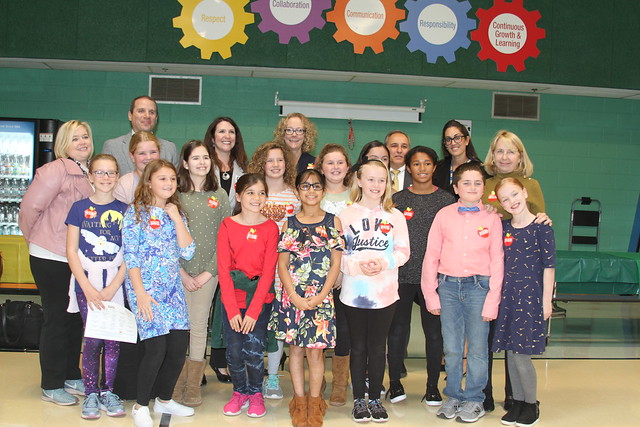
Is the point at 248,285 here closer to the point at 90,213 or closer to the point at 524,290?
the point at 90,213

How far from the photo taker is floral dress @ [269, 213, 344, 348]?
2926 mm

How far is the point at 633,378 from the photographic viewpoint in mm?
3900

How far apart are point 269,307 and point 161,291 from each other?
56cm

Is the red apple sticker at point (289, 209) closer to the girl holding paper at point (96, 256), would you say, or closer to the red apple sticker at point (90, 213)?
the girl holding paper at point (96, 256)

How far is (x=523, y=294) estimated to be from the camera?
9.67 ft

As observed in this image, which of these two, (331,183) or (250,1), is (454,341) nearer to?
(331,183)

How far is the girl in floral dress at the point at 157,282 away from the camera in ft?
9.18

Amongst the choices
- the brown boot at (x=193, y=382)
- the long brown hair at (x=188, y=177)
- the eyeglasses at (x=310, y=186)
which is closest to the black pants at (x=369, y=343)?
the eyeglasses at (x=310, y=186)

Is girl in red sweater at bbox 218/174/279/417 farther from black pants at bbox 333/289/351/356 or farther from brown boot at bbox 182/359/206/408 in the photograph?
black pants at bbox 333/289/351/356

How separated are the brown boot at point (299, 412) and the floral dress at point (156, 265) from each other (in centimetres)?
67

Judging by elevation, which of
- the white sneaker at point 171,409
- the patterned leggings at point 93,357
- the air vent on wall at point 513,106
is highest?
the air vent on wall at point 513,106

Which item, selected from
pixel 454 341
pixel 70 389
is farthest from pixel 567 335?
pixel 70 389

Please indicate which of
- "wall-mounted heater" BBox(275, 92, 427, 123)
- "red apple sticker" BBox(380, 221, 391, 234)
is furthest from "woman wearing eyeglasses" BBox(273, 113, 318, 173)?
"wall-mounted heater" BBox(275, 92, 427, 123)

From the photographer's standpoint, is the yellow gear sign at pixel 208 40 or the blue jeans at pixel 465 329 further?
the yellow gear sign at pixel 208 40
